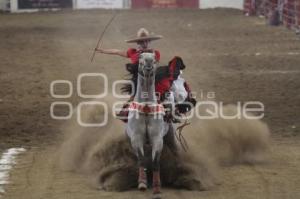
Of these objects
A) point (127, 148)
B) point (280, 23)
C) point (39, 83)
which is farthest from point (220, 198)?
point (280, 23)

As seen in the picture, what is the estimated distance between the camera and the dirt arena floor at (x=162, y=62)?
9250 mm

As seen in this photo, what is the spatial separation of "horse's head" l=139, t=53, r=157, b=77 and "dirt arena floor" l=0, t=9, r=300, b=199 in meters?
1.29

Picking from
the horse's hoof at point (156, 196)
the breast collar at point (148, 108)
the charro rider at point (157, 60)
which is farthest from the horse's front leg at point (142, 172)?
the charro rider at point (157, 60)

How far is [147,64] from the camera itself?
827cm

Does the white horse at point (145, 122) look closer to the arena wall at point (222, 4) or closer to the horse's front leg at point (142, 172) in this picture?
the horse's front leg at point (142, 172)

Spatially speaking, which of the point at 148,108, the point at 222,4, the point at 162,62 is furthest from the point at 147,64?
the point at 222,4

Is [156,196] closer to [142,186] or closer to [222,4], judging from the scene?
[142,186]

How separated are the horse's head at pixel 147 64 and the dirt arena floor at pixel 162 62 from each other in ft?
4.22

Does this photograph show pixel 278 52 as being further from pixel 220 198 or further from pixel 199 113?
pixel 220 198

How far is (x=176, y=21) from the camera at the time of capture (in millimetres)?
34750

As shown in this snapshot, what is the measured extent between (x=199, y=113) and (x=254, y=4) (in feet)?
89.4

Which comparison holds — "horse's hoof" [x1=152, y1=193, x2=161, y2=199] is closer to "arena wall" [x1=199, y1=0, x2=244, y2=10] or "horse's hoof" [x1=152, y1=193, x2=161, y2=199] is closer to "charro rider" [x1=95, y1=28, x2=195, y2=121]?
"charro rider" [x1=95, y1=28, x2=195, y2=121]

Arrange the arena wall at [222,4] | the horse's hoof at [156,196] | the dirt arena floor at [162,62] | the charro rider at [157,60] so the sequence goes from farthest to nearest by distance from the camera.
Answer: the arena wall at [222,4] < the dirt arena floor at [162,62] < the charro rider at [157,60] < the horse's hoof at [156,196]

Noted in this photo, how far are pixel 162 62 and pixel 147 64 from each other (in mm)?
11940
